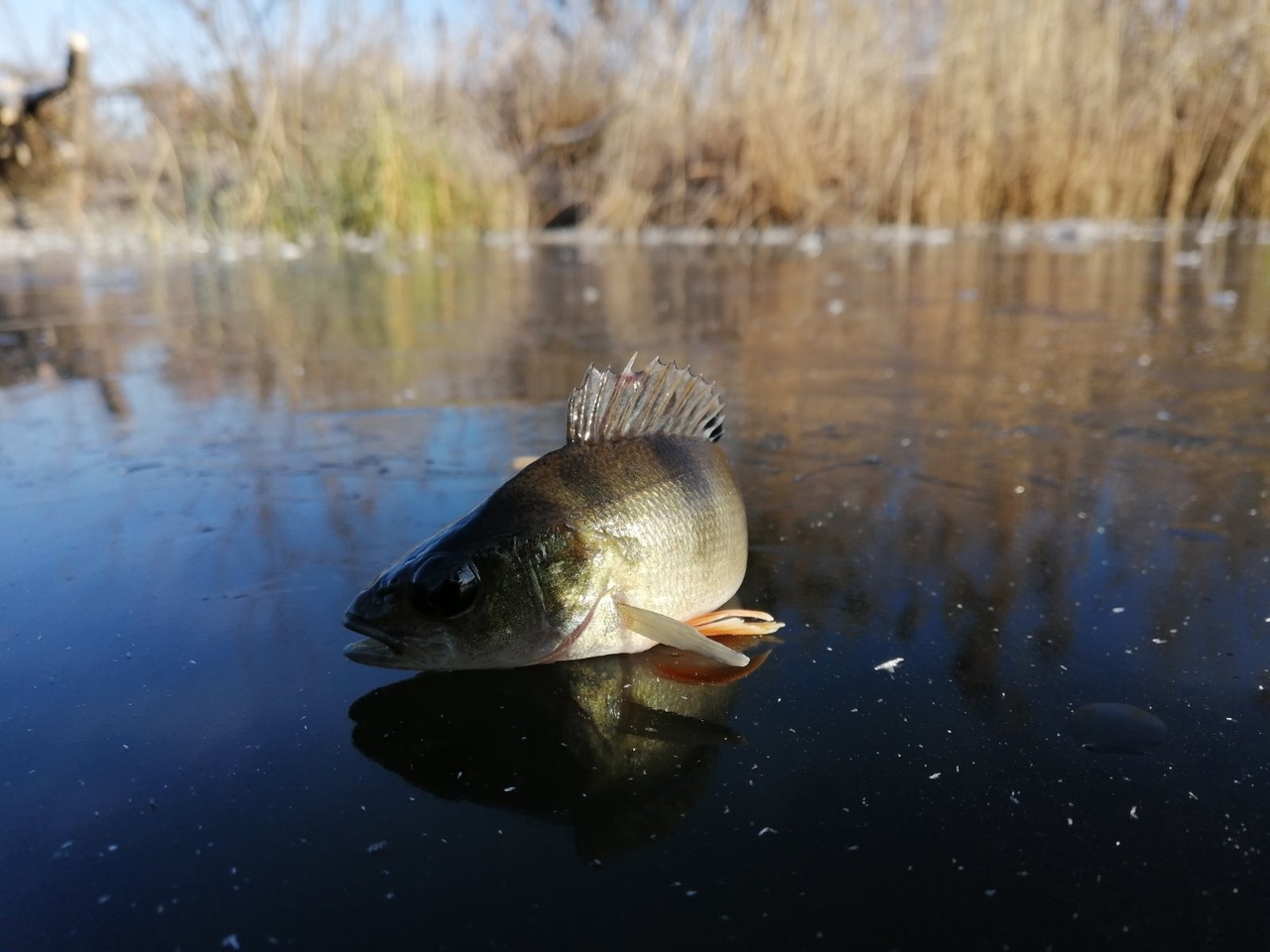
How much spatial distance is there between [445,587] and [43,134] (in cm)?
1518

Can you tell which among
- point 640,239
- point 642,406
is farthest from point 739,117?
point 642,406

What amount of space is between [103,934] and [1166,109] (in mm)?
13328

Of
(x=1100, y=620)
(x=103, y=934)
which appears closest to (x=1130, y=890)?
(x=1100, y=620)

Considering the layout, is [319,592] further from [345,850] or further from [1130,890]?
[1130,890]

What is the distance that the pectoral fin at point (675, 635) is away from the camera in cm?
154

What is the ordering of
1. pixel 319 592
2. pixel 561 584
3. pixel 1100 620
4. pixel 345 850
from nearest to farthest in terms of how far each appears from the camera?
pixel 345 850 → pixel 561 584 → pixel 1100 620 → pixel 319 592

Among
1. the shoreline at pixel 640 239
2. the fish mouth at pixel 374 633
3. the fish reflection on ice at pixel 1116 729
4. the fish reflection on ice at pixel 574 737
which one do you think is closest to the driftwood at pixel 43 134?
the shoreline at pixel 640 239

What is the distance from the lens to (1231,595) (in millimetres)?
1965

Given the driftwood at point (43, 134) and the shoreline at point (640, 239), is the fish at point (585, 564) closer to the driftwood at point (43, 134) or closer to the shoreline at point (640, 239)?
the shoreline at point (640, 239)

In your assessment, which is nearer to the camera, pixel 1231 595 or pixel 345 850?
pixel 345 850

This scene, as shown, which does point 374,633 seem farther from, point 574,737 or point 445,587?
point 574,737

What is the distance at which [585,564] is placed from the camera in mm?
1637

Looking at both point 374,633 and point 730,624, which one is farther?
point 730,624

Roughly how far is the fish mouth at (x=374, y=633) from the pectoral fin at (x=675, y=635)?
0.38 meters
